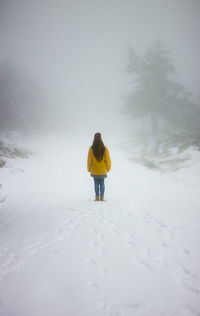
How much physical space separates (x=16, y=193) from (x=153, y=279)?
7017 millimetres

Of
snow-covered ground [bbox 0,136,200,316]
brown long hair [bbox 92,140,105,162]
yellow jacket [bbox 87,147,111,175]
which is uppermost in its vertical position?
brown long hair [bbox 92,140,105,162]

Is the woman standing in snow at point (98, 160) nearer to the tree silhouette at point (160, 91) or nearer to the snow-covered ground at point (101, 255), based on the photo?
the snow-covered ground at point (101, 255)

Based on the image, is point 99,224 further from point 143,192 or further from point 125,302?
point 143,192

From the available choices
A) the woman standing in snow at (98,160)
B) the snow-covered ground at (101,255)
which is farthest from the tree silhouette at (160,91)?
the woman standing in snow at (98,160)

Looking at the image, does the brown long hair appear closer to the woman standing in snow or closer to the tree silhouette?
the woman standing in snow

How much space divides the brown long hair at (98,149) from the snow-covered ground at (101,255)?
177 centimetres

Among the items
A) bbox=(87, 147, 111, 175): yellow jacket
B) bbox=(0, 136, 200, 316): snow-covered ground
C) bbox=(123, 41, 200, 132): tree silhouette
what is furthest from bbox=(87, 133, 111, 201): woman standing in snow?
Result: bbox=(123, 41, 200, 132): tree silhouette

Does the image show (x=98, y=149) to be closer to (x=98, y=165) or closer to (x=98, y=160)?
(x=98, y=160)

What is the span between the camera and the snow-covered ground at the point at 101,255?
211 cm

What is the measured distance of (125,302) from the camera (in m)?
2.11

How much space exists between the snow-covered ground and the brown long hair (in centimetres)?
177

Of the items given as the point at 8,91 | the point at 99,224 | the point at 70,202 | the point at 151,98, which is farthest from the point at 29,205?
the point at 8,91

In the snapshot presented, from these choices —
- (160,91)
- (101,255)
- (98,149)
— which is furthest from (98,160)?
(160,91)

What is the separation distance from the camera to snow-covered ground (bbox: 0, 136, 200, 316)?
211 cm
